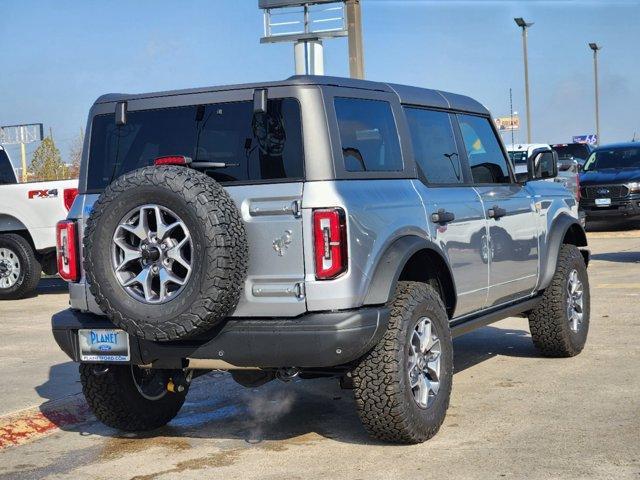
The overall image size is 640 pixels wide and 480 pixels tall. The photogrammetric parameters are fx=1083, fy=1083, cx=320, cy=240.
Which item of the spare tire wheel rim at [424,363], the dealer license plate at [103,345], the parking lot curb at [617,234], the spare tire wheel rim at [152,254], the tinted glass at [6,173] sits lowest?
the parking lot curb at [617,234]

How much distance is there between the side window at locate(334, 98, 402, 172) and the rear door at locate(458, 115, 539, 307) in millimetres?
1098

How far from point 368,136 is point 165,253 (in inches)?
53.3

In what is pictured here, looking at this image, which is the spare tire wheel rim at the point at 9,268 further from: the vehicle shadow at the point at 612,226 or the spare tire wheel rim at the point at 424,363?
the vehicle shadow at the point at 612,226

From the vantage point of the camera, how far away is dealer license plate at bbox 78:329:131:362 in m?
5.71

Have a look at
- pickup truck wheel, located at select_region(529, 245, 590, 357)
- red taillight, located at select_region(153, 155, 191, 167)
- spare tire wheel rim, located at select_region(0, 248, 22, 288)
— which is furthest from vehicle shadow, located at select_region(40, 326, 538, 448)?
spare tire wheel rim, located at select_region(0, 248, 22, 288)

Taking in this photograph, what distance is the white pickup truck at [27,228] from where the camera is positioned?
13.8 metres

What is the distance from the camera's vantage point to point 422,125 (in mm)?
6672

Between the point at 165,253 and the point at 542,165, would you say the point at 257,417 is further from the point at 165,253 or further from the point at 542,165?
the point at 542,165

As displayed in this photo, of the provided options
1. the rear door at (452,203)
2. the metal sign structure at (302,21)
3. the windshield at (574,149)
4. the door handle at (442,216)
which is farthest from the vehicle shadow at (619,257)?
the windshield at (574,149)

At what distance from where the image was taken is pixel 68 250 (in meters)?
6.07

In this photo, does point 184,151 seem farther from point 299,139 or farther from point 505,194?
point 505,194

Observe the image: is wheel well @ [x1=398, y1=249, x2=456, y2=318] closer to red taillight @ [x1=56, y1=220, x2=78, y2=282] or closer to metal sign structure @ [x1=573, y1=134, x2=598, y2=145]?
red taillight @ [x1=56, y1=220, x2=78, y2=282]

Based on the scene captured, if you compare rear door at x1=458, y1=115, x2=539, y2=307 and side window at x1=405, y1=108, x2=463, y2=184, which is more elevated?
side window at x1=405, y1=108, x2=463, y2=184

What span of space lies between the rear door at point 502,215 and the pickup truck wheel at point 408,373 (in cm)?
117
